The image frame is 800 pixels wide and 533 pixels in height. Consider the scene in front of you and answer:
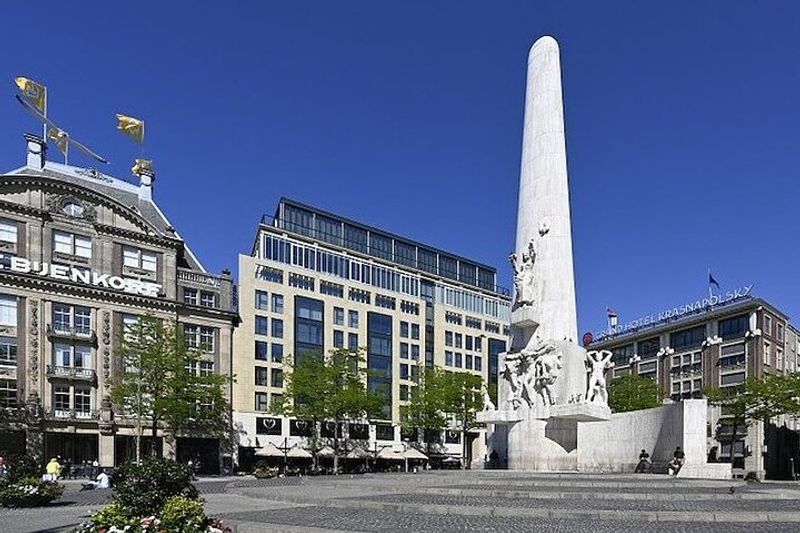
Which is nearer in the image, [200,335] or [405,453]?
[200,335]

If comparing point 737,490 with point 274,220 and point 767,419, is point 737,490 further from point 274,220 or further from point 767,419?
point 274,220

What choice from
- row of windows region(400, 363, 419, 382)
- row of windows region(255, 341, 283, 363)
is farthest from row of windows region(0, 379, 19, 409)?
row of windows region(400, 363, 419, 382)

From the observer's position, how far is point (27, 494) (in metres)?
23.9

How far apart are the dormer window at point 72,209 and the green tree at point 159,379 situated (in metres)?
11.4

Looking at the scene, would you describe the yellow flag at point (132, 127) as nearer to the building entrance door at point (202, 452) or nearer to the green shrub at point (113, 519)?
the building entrance door at point (202, 452)

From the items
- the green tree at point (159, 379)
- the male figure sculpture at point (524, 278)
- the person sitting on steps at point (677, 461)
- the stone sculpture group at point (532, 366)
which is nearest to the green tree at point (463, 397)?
the green tree at point (159, 379)

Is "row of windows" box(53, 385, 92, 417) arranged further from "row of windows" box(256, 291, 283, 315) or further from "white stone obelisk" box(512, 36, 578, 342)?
"white stone obelisk" box(512, 36, 578, 342)

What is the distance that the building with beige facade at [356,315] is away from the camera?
8006cm

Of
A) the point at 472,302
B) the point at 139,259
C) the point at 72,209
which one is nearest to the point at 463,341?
the point at 472,302

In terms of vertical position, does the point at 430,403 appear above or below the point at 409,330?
below

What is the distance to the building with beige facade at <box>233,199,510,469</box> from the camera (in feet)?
263

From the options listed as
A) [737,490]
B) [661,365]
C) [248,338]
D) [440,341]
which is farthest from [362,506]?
[661,365]

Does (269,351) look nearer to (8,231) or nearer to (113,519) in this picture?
(8,231)

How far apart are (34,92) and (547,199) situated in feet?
183
